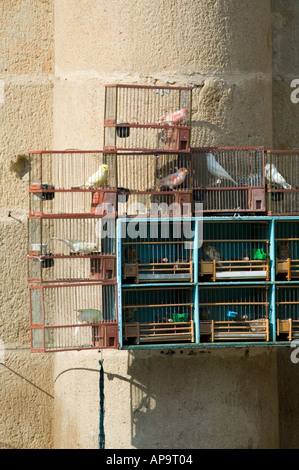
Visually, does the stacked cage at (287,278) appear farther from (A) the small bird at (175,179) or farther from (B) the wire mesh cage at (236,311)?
(A) the small bird at (175,179)

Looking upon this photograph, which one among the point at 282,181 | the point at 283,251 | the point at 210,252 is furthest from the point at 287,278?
the point at 282,181

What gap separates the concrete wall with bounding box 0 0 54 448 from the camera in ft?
23.2

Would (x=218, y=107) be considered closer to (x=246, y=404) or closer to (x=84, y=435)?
(x=246, y=404)

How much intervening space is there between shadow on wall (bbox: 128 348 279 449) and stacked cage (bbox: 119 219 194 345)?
0.56 m

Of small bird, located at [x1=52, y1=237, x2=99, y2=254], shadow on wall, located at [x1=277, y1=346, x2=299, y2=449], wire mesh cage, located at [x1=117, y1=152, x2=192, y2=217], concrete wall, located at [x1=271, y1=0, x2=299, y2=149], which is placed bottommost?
shadow on wall, located at [x1=277, y1=346, x2=299, y2=449]

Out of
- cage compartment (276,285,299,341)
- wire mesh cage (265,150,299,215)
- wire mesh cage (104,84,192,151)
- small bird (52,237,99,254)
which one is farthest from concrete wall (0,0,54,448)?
cage compartment (276,285,299,341)

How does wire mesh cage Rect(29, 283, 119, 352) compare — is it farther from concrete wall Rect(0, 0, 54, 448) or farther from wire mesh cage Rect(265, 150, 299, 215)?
wire mesh cage Rect(265, 150, 299, 215)

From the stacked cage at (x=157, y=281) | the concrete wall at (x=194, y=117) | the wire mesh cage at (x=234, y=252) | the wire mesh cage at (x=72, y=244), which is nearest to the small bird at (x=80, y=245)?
the wire mesh cage at (x=72, y=244)

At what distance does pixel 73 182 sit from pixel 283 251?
1.60 meters

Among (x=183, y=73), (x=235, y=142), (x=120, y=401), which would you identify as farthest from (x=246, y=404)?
(x=183, y=73)

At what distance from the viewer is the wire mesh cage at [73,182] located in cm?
613

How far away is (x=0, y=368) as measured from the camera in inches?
279

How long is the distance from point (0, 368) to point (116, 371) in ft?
3.18

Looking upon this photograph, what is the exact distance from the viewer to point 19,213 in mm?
7102
